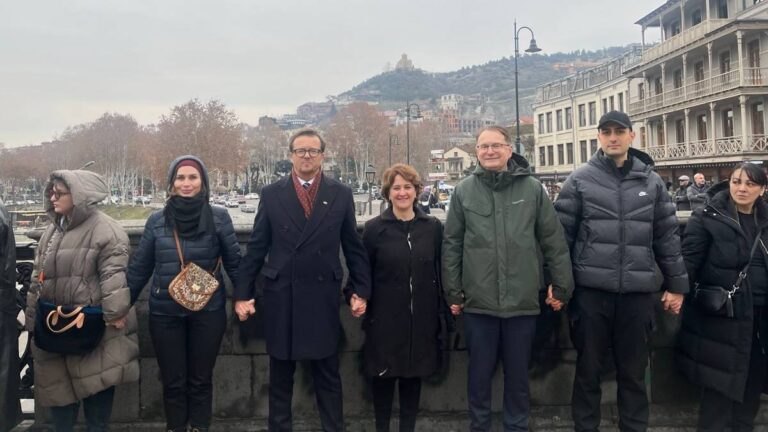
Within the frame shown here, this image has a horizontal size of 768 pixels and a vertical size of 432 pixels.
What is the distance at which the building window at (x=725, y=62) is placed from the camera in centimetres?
3191

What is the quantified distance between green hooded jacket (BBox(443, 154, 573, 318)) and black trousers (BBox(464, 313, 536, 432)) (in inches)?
4.5

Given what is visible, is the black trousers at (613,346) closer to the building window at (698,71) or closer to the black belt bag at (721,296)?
the black belt bag at (721,296)

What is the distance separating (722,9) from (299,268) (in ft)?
132

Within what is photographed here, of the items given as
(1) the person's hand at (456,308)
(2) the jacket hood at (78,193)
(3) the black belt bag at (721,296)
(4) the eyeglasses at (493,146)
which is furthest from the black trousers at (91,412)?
(3) the black belt bag at (721,296)

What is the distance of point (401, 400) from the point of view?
388 centimetres

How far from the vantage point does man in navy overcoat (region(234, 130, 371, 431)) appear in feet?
11.8

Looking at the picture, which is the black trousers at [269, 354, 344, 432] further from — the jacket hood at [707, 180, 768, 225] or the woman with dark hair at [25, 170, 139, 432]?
the jacket hood at [707, 180, 768, 225]

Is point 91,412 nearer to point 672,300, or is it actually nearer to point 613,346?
point 613,346

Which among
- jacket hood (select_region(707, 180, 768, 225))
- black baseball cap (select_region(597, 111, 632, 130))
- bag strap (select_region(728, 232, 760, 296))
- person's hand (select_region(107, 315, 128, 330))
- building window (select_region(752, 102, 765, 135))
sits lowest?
person's hand (select_region(107, 315, 128, 330))

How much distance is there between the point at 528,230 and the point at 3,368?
3.60 metres

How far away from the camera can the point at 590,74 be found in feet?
172

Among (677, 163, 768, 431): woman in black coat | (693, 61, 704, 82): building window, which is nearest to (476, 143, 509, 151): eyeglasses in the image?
(677, 163, 768, 431): woman in black coat

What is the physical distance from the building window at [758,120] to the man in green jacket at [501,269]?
32736 millimetres

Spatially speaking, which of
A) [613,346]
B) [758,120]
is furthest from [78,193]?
[758,120]
